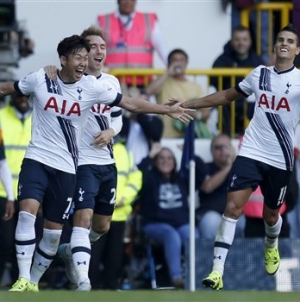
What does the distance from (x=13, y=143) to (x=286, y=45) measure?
4.16 metres

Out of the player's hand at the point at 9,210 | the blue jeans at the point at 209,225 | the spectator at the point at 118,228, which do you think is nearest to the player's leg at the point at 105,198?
the player's hand at the point at 9,210

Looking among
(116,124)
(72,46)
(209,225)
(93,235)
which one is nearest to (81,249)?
(93,235)

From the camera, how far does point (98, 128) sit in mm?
17250

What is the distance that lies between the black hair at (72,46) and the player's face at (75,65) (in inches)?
1.3

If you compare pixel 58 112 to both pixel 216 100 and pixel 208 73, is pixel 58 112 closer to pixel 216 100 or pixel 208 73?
pixel 216 100

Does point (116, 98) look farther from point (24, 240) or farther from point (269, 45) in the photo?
point (269, 45)

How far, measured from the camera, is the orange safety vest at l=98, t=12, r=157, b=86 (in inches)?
856

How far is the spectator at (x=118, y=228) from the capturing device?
19812 mm

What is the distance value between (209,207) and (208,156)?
32.5 inches

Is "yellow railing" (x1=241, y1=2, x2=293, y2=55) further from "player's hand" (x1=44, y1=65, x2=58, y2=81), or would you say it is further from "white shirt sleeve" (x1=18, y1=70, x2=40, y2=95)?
"white shirt sleeve" (x1=18, y1=70, x2=40, y2=95)

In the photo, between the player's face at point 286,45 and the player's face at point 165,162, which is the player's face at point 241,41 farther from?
the player's face at point 286,45

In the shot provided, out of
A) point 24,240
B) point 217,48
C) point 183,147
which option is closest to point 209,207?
point 183,147

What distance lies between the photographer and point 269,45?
2280cm

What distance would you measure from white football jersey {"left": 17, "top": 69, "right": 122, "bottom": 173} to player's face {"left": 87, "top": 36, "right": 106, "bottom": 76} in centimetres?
48
